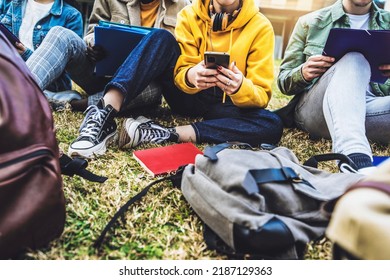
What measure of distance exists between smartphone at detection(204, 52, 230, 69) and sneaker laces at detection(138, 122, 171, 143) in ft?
1.03

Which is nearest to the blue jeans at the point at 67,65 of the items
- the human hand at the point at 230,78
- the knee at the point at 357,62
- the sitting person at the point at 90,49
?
the sitting person at the point at 90,49

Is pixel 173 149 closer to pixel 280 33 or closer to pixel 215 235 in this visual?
pixel 215 235

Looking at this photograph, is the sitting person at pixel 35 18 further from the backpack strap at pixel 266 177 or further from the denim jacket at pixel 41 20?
the backpack strap at pixel 266 177

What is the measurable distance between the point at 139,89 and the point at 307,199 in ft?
2.50

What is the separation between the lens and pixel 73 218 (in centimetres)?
78

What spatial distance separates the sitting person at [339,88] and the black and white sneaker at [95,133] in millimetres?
755

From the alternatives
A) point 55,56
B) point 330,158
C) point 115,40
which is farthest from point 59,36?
point 330,158

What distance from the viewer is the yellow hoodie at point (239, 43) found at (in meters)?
1.31

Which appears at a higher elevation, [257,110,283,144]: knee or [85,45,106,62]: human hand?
[85,45,106,62]: human hand

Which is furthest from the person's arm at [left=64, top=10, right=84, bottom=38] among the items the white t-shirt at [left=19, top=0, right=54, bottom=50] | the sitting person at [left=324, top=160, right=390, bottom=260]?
the sitting person at [left=324, top=160, right=390, bottom=260]

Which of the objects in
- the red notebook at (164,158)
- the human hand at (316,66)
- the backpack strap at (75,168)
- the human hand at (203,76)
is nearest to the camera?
the backpack strap at (75,168)

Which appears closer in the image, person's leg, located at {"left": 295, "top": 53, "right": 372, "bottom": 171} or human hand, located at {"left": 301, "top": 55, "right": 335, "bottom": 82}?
person's leg, located at {"left": 295, "top": 53, "right": 372, "bottom": 171}

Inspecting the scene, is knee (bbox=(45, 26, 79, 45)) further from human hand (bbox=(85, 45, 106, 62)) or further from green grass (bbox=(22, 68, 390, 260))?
green grass (bbox=(22, 68, 390, 260))

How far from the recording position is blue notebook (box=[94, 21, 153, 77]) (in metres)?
1.26
